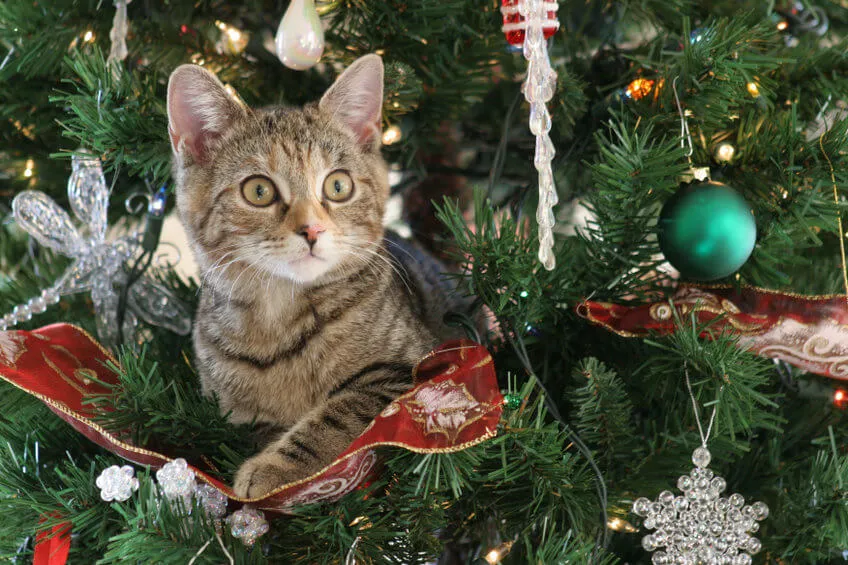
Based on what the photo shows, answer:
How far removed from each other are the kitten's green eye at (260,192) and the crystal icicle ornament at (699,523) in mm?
468

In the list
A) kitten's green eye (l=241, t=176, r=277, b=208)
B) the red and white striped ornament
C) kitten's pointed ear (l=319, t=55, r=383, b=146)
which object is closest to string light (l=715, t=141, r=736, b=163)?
the red and white striped ornament

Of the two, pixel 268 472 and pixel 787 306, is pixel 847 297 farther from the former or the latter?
pixel 268 472

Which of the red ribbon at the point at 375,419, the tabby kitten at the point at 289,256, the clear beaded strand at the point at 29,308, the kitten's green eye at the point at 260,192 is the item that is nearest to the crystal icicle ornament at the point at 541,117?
the red ribbon at the point at 375,419

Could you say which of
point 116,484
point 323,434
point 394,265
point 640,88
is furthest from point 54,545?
point 640,88

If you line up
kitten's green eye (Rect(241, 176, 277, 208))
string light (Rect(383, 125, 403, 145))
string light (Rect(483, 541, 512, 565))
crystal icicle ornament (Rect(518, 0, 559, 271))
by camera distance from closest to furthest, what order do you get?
1. crystal icicle ornament (Rect(518, 0, 559, 271))
2. string light (Rect(483, 541, 512, 565))
3. kitten's green eye (Rect(241, 176, 277, 208))
4. string light (Rect(383, 125, 403, 145))

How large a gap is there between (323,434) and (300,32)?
0.37 m

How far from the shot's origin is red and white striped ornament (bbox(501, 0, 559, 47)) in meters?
0.59

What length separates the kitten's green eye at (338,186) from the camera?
0.81 m

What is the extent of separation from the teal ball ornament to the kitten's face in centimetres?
32

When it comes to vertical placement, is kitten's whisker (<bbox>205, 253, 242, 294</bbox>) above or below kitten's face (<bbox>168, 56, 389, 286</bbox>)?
below

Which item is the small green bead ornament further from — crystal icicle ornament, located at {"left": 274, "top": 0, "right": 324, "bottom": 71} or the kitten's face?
crystal icicle ornament, located at {"left": 274, "top": 0, "right": 324, "bottom": 71}

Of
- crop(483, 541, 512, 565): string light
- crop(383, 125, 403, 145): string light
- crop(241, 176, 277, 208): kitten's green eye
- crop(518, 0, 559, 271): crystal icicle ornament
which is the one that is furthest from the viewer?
crop(383, 125, 403, 145): string light

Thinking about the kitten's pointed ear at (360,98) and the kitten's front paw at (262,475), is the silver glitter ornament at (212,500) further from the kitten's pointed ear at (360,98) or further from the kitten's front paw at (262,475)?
the kitten's pointed ear at (360,98)

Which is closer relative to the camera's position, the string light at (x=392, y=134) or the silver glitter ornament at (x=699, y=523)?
the silver glitter ornament at (x=699, y=523)
